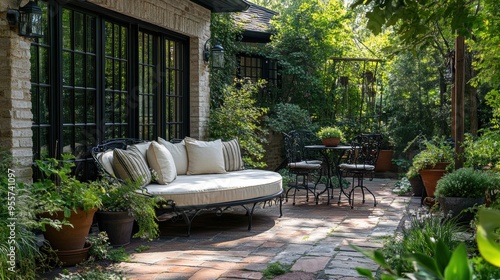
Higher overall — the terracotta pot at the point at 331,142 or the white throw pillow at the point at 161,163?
the terracotta pot at the point at 331,142

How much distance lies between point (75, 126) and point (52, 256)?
5.75 feet

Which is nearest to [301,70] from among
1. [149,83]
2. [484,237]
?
[149,83]

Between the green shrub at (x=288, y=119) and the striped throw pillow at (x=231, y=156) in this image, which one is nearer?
the striped throw pillow at (x=231, y=156)

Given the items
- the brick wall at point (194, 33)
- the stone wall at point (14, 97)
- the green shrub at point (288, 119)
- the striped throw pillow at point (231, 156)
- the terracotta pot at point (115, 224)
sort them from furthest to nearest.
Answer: the green shrub at point (288, 119), the striped throw pillow at point (231, 156), the brick wall at point (194, 33), the terracotta pot at point (115, 224), the stone wall at point (14, 97)

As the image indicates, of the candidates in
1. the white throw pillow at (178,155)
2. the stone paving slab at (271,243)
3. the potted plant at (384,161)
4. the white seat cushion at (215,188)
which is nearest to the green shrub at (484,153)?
the stone paving slab at (271,243)

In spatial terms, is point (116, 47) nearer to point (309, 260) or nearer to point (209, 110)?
point (209, 110)

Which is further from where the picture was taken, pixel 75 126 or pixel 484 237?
pixel 75 126

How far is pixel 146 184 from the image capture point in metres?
5.83

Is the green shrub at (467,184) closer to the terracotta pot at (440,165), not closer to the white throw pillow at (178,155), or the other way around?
the terracotta pot at (440,165)

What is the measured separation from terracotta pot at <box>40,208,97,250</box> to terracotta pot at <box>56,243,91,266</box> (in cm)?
4

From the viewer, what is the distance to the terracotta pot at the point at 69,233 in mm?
4324

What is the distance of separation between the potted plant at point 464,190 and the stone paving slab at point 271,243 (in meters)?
0.67

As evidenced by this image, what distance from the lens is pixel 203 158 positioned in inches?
275

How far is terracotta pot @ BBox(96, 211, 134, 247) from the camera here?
4953mm
